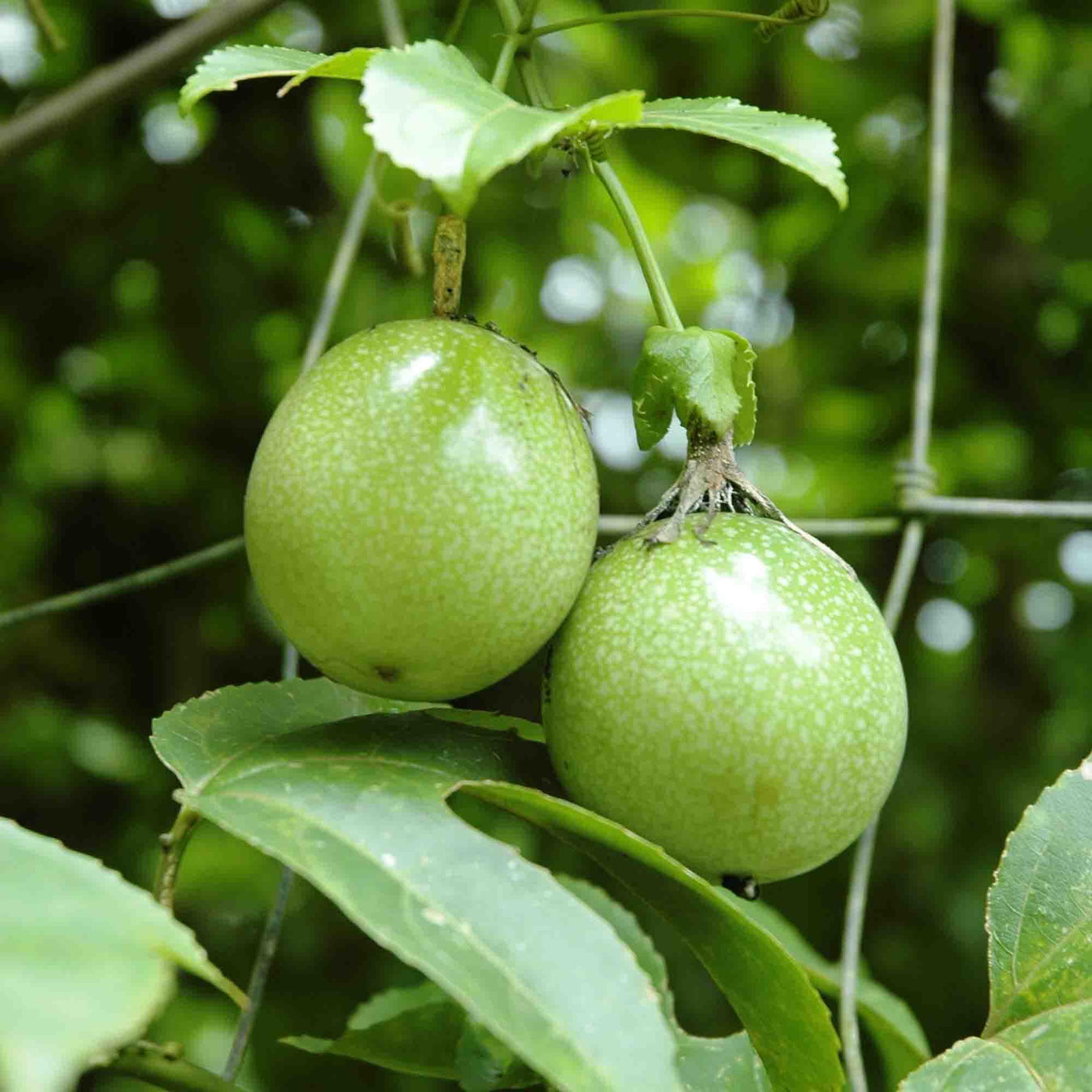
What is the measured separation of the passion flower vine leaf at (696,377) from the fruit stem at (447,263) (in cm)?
11

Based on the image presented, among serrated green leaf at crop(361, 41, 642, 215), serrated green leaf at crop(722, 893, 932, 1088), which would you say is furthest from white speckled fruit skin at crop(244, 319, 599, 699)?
serrated green leaf at crop(722, 893, 932, 1088)

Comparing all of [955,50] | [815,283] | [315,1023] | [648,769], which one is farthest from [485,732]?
[955,50]

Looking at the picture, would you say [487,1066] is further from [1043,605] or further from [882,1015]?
[1043,605]

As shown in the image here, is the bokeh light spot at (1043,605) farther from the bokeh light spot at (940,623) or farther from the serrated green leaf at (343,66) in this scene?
the serrated green leaf at (343,66)

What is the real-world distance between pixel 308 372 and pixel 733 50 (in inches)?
53.2

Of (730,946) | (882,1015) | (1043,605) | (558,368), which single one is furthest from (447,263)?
(1043,605)

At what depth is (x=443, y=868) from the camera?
1.79 feet

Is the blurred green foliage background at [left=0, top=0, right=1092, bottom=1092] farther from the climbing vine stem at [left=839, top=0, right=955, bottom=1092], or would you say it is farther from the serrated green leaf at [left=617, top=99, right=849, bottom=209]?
the serrated green leaf at [left=617, top=99, right=849, bottom=209]

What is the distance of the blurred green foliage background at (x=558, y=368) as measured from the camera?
5.80 ft

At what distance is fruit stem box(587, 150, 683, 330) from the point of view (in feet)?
2.44

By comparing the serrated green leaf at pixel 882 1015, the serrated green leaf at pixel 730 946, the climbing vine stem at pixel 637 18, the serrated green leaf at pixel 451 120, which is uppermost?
the serrated green leaf at pixel 451 120

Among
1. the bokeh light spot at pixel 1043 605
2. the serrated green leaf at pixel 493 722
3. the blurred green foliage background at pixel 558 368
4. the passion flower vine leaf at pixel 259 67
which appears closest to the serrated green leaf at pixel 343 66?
the passion flower vine leaf at pixel 259 67

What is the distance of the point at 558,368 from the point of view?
2.06 metres

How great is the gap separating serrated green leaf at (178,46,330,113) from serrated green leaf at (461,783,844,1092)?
33 centimetres
